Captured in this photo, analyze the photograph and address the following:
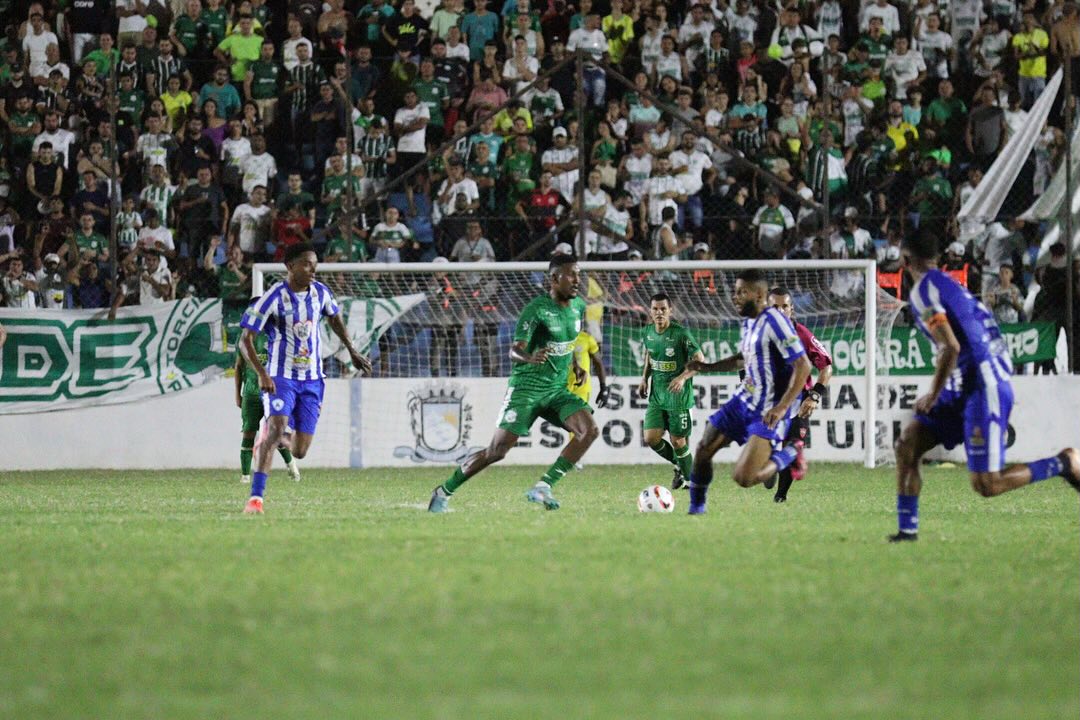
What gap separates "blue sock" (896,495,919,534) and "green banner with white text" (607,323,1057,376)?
11.2 metres

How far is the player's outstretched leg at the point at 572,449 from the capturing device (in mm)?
13617

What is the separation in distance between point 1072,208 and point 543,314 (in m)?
10.6

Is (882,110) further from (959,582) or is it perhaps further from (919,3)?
(959,582)

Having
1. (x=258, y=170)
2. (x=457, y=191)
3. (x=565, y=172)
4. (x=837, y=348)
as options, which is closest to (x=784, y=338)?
(x=837, y=348)

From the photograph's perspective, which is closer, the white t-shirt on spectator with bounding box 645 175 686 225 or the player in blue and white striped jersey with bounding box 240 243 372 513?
the player in blue and white striped jersey with bounding box 240 243 372 513

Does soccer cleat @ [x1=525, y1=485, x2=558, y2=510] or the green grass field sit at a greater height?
soccer cleat @ [x1=525, y1=485, x2=558, y2=510]

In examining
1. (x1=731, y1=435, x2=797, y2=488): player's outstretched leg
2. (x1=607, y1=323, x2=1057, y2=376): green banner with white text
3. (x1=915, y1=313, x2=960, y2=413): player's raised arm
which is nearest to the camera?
(x1=915, y1=313, x2=960, y2=413): player's raised arm

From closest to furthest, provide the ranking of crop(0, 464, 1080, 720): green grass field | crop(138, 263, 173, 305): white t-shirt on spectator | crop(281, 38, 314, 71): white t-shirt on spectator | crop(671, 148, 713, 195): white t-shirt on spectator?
crop(0, 464, 1080, 720): green grass field → crop(138, 263, 173, 305): white t-shirt on spectator → crop(671, 148, 713, 195): white t-shirt on spectator → crop(281, 38, 314, 71): white t-shirt on spectator

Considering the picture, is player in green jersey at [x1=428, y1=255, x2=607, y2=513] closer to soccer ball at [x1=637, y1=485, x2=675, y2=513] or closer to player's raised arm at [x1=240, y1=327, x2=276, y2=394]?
soccer ball at [x1=637, y1=485, x2=675, y2=513]

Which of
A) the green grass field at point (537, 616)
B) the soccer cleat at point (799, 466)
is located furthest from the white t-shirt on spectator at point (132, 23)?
the soccer cleat at point (799, 466)

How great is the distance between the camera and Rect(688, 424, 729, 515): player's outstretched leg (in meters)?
12.8

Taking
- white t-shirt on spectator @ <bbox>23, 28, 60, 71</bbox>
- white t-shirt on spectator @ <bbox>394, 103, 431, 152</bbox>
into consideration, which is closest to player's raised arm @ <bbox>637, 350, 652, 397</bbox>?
white t-shirt on spectator @ <bbox>394, 103, 431, 152</bbox>

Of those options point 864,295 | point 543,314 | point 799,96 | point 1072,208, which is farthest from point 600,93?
point 543,314

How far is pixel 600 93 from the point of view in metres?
23.7
